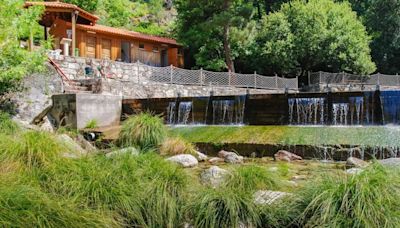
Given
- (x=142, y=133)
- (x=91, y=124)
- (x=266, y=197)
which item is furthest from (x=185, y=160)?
(x=91, y=124)

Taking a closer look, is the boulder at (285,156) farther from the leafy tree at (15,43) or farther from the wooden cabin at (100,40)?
the wooden cabin at (100,40)

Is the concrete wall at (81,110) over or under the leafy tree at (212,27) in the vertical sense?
under

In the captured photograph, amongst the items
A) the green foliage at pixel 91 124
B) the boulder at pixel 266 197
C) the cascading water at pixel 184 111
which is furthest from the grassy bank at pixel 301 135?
the boulder at pixel 266 197

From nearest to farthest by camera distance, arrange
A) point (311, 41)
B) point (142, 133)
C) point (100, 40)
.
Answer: point (142, 133) → point (311, 41) → point (100, 40)

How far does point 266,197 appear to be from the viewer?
378 cm

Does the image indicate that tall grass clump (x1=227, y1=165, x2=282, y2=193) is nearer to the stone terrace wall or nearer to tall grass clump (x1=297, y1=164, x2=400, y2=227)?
tall grass clump (x1=297, y1=164, x2=400, y2=227)

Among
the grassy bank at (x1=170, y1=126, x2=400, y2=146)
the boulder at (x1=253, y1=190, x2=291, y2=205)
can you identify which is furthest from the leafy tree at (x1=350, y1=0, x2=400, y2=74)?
the boulder at (x1=253, y1=190, x2=291, y2=205)

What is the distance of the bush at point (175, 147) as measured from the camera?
8.73 m

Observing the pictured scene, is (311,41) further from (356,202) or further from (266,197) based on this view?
(356,202)

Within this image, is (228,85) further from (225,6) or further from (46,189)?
(46,189)

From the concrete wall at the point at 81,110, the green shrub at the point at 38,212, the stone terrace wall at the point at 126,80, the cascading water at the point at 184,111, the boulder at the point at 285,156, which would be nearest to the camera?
the green shrub at the point at 38,212

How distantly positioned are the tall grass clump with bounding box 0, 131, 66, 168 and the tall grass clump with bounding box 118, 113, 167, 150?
13.2ft

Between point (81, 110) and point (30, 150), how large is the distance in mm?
7765

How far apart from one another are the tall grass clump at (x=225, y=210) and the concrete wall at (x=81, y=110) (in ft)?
30.2
